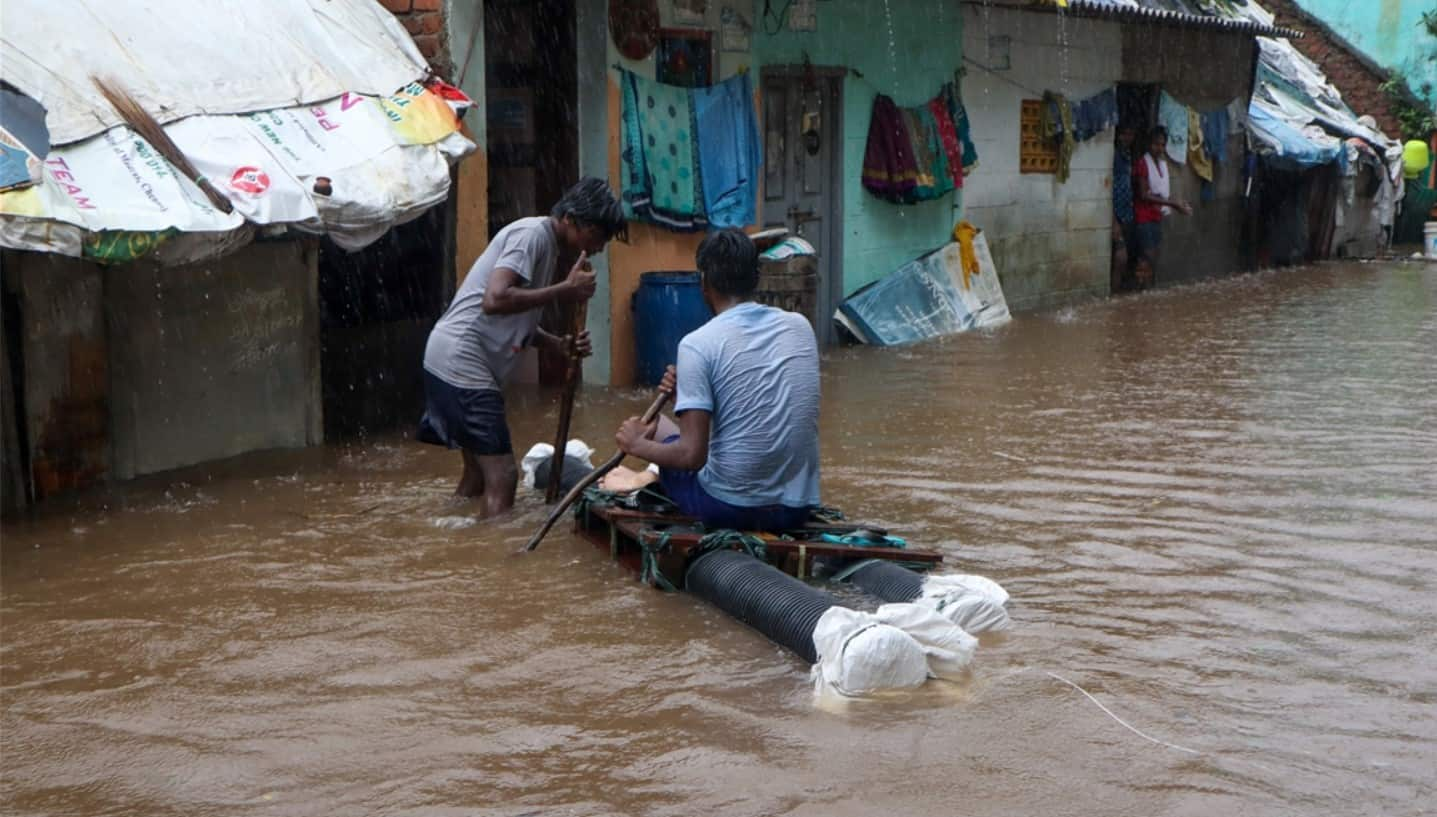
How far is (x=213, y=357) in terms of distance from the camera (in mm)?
7906

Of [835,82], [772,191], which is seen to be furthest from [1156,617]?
[835,82]

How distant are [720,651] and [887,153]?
362 inches

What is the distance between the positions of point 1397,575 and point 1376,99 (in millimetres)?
23758

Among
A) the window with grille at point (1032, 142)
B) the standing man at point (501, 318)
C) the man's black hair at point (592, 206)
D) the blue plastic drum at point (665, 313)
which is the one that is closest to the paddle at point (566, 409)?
the standing man at point (501, 318)

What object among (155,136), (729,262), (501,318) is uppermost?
(155,136)

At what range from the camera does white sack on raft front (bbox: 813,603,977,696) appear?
4609mm

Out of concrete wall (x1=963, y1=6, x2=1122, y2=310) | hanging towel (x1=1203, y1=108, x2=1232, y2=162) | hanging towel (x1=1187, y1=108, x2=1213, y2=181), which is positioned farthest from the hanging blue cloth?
hanging towel (x1=1203, y1=108, x2=1232, y2=162)

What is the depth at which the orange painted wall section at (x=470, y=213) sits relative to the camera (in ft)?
32.3

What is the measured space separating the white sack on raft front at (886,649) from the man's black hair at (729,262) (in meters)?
1.47

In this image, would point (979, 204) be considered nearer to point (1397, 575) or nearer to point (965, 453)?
point (965, 453)

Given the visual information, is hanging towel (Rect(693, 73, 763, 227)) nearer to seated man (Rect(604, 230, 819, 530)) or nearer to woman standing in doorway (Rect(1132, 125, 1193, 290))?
seated man (Rect(604, 230, 819, 530))

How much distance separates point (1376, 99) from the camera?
27297 mm

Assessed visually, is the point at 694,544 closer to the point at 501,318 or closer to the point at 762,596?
the point at 762,596

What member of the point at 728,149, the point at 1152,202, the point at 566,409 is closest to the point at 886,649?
the point at 566,409
